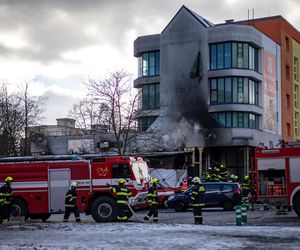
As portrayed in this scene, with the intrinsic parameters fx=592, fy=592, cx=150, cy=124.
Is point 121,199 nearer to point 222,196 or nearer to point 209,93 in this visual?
point 222,196

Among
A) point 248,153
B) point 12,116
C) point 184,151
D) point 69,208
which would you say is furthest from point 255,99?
point 69,208

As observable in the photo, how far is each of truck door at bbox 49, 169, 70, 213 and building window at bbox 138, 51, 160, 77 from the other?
36670mm

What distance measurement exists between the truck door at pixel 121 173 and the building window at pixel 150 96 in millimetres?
36164

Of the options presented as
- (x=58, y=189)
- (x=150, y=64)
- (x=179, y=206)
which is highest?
(x=150, y=64)

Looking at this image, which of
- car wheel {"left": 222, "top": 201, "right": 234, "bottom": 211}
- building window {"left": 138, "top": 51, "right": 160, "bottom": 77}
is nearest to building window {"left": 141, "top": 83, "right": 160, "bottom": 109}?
building window {"left": 138, "top": 51, "right": 160, "bottom": 77}

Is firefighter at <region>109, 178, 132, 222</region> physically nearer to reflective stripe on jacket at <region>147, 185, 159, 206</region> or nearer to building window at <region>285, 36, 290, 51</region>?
reflective stripe on jacket at <region>147, 185, 159, 206</region>

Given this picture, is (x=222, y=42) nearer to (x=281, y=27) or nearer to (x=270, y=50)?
(x=270, y=50)

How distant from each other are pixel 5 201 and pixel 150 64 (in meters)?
38.9

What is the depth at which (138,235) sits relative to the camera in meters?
16.0

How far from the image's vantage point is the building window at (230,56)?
2141 inches

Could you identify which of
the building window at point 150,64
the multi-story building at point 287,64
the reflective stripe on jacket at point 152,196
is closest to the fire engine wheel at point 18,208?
the reflective stripe on jacket at point 152,196

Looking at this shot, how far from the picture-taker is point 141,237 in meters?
15.5

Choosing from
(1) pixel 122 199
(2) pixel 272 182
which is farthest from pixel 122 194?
(2) pixel 272 182

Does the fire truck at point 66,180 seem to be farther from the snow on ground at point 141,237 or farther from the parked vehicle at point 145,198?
the snow on ground at point 141,237
